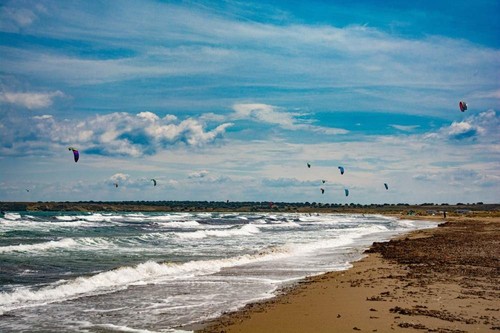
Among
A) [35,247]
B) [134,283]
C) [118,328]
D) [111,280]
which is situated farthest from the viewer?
[35,247]

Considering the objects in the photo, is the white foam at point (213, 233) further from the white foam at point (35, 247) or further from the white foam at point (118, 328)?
the white foam at point (118, 328)

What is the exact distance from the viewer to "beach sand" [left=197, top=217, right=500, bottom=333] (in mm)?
9703

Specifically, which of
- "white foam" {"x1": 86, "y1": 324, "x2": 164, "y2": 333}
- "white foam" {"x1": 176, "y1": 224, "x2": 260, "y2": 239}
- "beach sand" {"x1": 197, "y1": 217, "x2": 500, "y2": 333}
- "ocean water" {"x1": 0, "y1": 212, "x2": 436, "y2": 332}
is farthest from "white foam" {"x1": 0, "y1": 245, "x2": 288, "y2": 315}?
"white foam" {"x1": 176, "y1": 224, "x2": 260, "y2": 239}

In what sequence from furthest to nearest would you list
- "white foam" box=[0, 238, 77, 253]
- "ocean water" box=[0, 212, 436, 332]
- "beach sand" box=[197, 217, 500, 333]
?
"white foam" box=[0, 238, 77, 253], "ocean water" box=[0, 212, 436, 332], "beach sand" box=[197, 217, 500, 333]

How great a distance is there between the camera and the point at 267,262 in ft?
73.0

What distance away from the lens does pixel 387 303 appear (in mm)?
11656

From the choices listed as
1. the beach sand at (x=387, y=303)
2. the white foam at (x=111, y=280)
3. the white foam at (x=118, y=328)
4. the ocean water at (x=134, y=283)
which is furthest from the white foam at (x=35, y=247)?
the white foam at (x=118, y=328)

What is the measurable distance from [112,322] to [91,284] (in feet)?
17.7

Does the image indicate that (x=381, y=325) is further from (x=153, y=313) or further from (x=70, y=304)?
(x=70, y=304)

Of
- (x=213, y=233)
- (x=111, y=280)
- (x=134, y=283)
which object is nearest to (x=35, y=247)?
(x=111, y=280)

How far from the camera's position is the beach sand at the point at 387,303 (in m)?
9.70

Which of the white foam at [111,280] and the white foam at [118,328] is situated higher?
the white foam at [118,328]

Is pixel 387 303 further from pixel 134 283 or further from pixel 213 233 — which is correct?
pixel 213 233

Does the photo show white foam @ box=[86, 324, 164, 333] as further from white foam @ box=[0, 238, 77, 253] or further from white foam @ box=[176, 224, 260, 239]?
white foam @ box=[176, 224, 260, 239]
